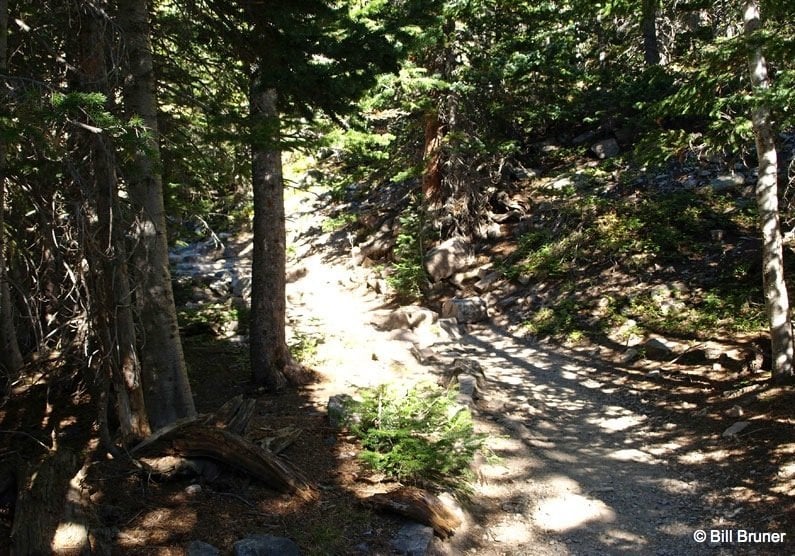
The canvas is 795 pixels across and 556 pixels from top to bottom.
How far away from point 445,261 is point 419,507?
12.0 metres

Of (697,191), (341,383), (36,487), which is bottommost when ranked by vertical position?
(36,487)

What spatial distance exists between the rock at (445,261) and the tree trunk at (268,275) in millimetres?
7994

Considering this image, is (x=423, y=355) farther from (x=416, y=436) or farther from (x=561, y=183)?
(x=561, y=183)

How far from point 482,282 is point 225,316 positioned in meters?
7.17

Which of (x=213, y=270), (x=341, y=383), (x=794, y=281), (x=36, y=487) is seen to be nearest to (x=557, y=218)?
(x=794, y=281)

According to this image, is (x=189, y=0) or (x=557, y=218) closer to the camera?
(x=189, y=0)

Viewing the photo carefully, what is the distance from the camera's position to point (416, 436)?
6.89 metres

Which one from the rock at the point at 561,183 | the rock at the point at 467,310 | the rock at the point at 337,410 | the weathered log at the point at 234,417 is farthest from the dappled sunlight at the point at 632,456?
the rock at the point at 561,183

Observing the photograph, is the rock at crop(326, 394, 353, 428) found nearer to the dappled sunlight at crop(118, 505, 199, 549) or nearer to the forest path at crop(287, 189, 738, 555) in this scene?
the forest path at crop(287, 189, 738, 555)

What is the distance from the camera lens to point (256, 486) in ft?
17.8

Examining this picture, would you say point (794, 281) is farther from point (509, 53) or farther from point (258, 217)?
point (258, 217)

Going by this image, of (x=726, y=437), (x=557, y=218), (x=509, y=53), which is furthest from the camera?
(x=557, y=218)

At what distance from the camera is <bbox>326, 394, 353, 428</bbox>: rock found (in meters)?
7.44

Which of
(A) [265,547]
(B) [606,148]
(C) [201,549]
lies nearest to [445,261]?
(B) [606,148]
